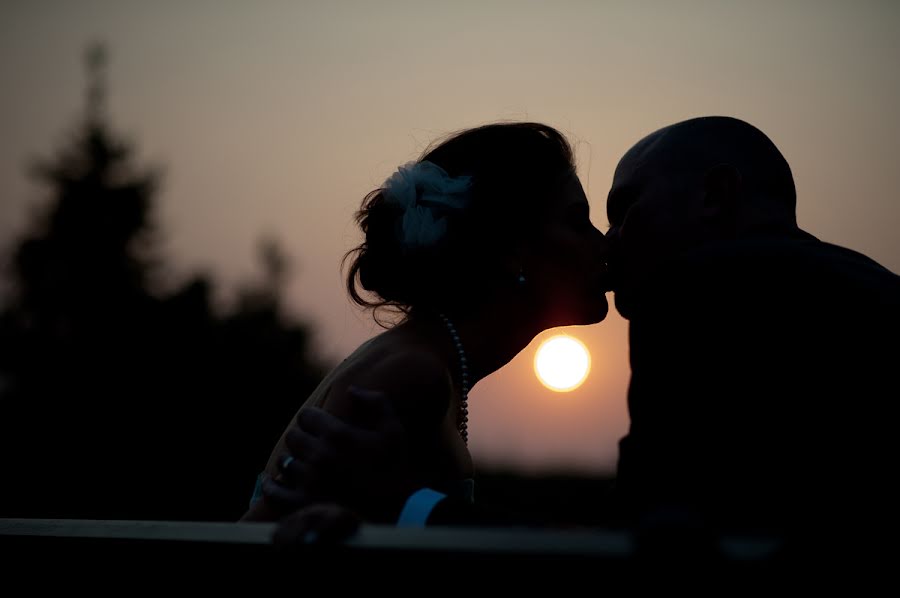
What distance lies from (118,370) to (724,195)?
3267cm

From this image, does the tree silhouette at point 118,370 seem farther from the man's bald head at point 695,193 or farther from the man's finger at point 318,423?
the man's finger at point 318,423

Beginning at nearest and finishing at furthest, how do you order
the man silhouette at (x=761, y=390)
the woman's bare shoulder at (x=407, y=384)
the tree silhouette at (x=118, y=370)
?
1. the man silhouette at (x=761, y=390)
2. the woman's bare shoulder at (x=407, y=384)
3. the tree silhouette at (x=118, y=370)

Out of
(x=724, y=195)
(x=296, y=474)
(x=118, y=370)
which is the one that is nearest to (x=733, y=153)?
(x=724, y=195)

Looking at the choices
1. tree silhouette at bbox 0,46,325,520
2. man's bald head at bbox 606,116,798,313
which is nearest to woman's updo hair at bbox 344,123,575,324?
man's bald head at bbox 606,116,798,313

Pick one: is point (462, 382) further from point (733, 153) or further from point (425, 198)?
point (733, 153)

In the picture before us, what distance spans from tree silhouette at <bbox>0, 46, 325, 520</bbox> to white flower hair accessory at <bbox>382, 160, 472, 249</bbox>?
26.7 m

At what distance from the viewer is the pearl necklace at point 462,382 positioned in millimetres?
3785

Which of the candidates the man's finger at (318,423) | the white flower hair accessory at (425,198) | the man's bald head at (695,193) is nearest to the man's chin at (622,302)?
the man's bald head at (695,193)

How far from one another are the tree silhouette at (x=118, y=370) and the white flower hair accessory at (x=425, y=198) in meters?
26.7

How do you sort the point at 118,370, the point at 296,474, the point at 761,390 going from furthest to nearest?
the point at 118,370 < the point at 296,474 < the point at 761,390

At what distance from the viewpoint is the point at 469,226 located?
400 cm

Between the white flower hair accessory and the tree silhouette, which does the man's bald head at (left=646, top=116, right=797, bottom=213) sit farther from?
the tree silhouette

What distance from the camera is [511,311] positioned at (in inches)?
158

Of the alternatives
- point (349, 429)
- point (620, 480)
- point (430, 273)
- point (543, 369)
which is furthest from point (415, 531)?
point (543, 369)
